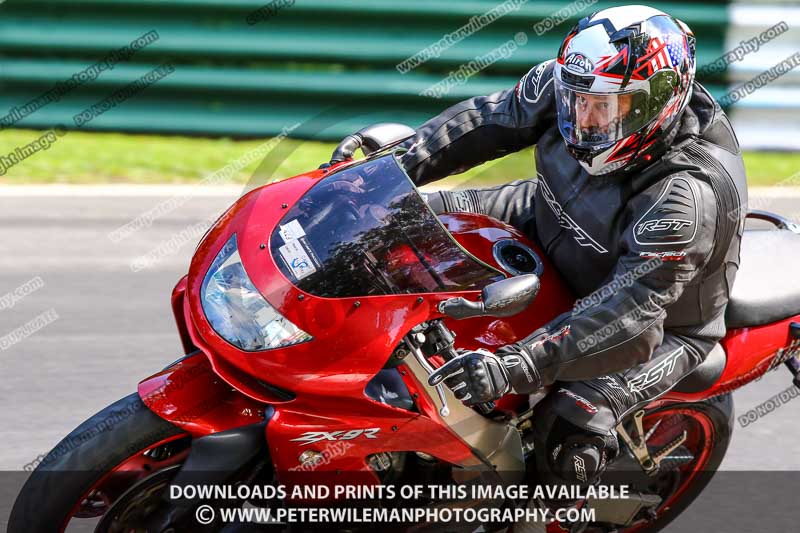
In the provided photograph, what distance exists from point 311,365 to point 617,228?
1.07m

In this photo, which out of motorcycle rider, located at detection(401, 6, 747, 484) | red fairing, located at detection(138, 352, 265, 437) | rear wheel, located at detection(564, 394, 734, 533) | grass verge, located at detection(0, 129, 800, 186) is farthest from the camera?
grass verge, located at detection(0, 129, 800, 186)

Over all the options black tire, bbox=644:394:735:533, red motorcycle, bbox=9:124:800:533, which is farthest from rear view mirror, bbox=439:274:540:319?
black tire, bbox=644:394:735:533

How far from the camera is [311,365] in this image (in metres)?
3.02

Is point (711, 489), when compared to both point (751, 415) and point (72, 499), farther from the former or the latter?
point (72, 499)

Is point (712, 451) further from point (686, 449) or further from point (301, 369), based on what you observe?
point (301, 369)

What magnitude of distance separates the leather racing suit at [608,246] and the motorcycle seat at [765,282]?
19 cm

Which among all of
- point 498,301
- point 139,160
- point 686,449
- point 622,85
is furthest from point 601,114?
point 139,160

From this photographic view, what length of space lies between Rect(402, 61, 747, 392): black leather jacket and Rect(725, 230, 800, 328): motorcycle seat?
17 cm

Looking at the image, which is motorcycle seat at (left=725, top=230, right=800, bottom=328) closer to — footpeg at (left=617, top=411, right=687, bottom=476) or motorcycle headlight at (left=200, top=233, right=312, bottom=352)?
footpeg at (left=617, top=411, right=687, bottom=476)

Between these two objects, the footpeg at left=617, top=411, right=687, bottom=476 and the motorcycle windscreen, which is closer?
the motorcycle windscreen

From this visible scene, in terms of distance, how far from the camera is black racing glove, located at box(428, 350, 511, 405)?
3.01 metres

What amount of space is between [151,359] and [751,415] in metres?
2.74

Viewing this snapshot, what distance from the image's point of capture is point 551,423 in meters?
3.44

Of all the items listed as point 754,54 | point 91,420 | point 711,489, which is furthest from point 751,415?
point 754,54
